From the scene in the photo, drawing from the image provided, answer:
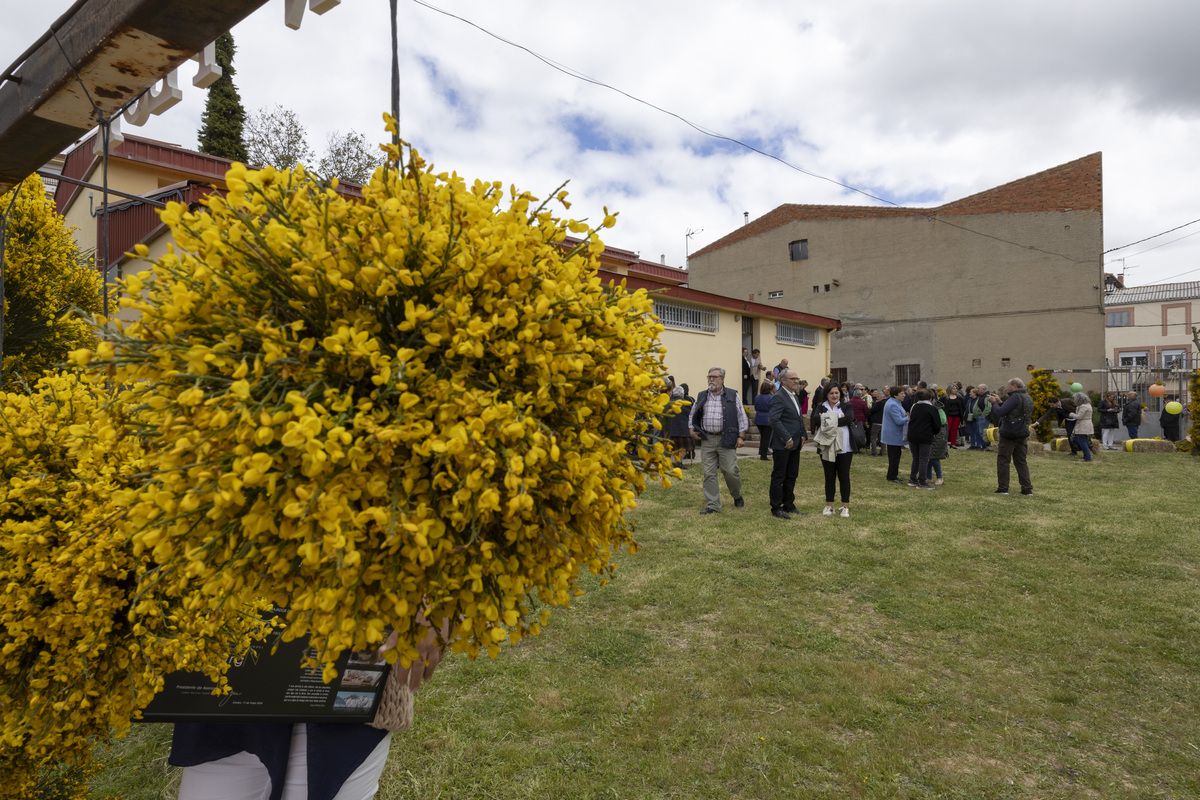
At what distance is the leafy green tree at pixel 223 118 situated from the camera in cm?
2233

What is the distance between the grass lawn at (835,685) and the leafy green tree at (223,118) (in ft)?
79.1

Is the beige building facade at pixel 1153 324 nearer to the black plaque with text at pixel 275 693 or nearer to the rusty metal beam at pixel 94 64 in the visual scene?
the rusty metal beam at pixel 94 64

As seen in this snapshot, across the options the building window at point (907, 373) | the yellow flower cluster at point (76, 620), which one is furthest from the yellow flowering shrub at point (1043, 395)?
the yellow flower cluster at point (76, 620)

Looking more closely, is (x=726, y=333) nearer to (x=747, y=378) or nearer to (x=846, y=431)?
(x=747, y=378)

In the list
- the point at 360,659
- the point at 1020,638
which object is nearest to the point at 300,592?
the point at 360,659

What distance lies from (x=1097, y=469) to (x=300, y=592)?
15.2m

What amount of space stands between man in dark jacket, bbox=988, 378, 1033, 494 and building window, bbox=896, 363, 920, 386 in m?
19.0

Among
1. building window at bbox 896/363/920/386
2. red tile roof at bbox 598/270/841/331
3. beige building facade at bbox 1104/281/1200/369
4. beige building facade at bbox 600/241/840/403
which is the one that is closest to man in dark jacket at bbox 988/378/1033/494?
beige building facade at bbox 600/241/840/403

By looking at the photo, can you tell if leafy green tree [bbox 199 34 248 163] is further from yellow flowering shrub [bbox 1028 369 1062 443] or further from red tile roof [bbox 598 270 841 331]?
yellow flowering shrub [bbox 1028 369 1062 443]

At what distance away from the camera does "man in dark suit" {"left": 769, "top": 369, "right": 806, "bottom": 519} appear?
25.1ft

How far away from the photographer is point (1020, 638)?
4316 mm

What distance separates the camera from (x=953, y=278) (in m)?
25.9

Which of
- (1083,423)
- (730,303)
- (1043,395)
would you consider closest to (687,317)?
(730,303)

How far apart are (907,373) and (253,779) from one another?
97.0 feet
